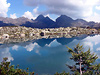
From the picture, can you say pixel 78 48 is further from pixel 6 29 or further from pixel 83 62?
pixel 6 29

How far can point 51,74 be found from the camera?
33031 millimetres

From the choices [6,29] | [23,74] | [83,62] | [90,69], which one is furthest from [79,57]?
[6,29]

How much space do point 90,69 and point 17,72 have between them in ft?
47.8

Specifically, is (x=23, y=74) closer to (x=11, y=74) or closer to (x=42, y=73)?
(x=11, y=74)

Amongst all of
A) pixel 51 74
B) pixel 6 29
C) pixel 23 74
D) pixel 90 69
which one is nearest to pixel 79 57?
pixel 90 69

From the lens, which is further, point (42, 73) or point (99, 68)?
point (42, 73)

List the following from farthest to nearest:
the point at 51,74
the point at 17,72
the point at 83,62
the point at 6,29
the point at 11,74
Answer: the point at 6,29, the point at 51,74, the point at 83,62, the point at 17,72, the point at 11,74

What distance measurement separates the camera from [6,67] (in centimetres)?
1436

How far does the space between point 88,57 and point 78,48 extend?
273 centimetres

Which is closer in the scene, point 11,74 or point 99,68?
point 11,74

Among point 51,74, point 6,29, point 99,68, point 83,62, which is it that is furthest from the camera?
point 6,29

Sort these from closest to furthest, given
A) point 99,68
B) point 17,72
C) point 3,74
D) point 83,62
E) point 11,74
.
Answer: point 3,74
point 11,74
point 17,72
point 99,68
point 83,62

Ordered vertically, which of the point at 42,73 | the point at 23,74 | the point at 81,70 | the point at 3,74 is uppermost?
the point at 3,74

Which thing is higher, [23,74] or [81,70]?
[23,74]
